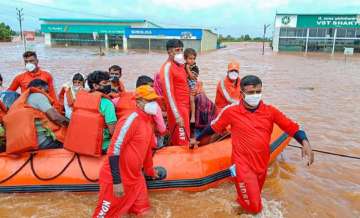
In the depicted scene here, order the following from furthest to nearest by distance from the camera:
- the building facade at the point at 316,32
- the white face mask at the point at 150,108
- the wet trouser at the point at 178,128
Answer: the building facade at the point at 316,32 < the wet trouser at the point at 178,128 < the white face mask at the point at 150,108

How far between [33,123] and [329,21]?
1713 inches

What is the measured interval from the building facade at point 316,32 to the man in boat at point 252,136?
42.7 m

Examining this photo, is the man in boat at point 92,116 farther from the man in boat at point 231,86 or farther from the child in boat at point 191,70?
the man in boat at point 231,86

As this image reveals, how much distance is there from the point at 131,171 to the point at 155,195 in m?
0.98

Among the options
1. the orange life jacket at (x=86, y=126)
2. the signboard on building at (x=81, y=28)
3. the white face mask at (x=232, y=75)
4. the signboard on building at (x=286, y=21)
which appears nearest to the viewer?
the orange life jacket at (x=86, y=126)

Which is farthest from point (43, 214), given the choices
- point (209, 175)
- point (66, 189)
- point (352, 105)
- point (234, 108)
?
point (352, 105)

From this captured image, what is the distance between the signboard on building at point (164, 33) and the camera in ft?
140

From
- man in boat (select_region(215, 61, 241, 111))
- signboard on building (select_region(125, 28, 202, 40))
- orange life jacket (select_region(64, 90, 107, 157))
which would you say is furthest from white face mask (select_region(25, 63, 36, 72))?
signboard on building (select_region(125, 28, 202, 40))

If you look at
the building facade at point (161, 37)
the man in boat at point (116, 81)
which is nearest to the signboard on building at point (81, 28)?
the building facade at point (161, 37)

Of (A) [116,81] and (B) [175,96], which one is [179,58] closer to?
(B) [175,96]

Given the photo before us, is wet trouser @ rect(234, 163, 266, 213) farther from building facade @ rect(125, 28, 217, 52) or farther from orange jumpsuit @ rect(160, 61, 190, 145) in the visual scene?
building facade @ rect(125, 28, 217, 52)

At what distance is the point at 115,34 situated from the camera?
153 ft

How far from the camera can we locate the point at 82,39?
158 ft

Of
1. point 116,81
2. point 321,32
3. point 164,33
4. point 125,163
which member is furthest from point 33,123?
point 321,32
